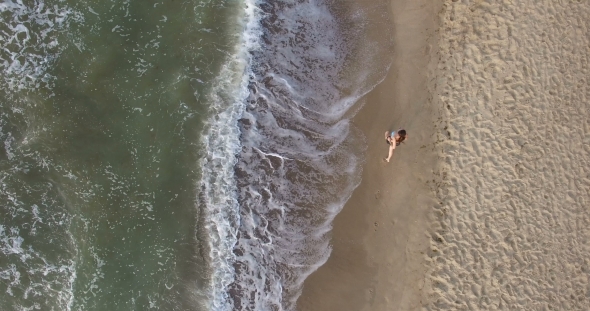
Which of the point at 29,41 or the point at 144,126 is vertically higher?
the point at 29,41

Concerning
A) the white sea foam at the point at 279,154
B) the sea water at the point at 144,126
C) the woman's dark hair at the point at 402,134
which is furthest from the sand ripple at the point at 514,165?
A: the sea water at the point at 144,126

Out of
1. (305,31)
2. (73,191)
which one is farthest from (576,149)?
(73,191)

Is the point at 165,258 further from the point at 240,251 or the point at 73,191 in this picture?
the point at 73,191

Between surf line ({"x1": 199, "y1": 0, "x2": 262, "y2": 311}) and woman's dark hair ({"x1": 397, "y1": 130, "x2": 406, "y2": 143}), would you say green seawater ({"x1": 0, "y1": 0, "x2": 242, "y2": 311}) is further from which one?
woman's dark hair ({"x1": 397, "y1": 130, "x2": 406, "y2": 143})

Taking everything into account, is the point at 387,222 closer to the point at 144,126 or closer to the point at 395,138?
the point at 395,138

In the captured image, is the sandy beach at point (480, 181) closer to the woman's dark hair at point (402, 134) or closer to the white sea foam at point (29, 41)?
the woman's dark hair at point (402, 134)

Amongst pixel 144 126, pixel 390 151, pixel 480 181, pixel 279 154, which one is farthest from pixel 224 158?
pixel 480 181

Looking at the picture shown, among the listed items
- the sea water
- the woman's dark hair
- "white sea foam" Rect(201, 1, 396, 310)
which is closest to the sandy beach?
the woman's dark hair

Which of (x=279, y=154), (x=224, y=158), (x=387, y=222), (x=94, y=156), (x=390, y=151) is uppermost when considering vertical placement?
(x=390, y=151)

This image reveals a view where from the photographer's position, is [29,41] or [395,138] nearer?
[395,138]
